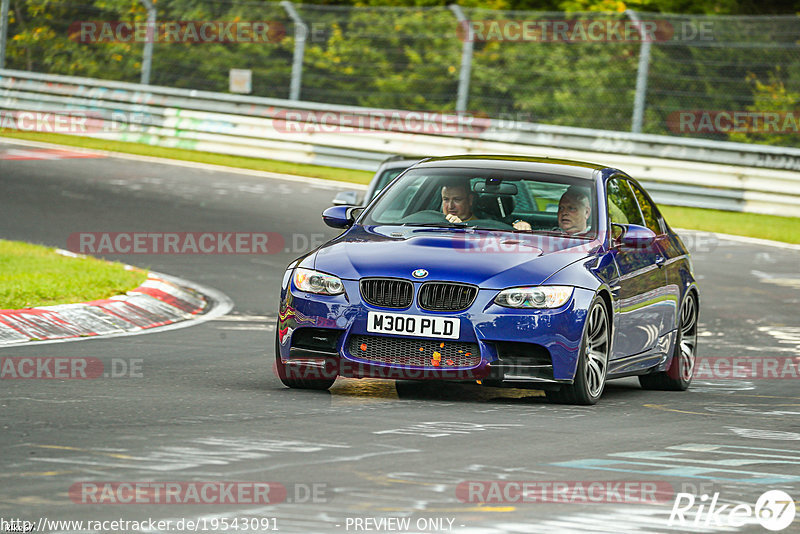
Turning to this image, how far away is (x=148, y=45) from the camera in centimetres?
2941

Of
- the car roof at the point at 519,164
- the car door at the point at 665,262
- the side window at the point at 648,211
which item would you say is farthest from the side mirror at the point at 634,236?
the side window at the point at 648,211

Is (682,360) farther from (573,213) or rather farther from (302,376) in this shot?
(302,376)

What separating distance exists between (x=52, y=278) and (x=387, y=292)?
5.20 m

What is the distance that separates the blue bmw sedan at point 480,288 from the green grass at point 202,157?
607 inches

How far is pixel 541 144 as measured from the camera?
25.0 meters

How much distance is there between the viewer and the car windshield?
9750 mm

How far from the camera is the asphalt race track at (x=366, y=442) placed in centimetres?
559

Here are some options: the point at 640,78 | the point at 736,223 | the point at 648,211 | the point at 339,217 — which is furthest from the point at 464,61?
the point at 339,217

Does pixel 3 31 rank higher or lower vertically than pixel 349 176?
higher

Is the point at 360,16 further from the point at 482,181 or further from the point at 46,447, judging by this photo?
the point at 46,447

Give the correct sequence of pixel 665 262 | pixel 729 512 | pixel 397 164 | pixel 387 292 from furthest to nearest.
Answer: pixel 397 164 < pixel 665 262 < pixel 387 292 < pixel 729 512

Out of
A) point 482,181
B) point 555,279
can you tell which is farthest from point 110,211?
point 555,279

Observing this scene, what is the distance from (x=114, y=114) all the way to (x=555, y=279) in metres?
21.3

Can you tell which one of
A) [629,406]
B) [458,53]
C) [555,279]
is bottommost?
[629,406]
